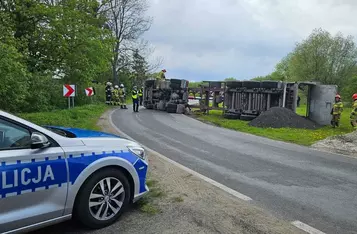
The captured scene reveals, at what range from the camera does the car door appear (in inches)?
122

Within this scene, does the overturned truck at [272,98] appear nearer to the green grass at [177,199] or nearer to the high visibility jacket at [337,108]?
the high visibility jacket at [337,108]

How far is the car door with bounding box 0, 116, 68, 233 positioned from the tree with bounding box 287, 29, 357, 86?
42396 mm

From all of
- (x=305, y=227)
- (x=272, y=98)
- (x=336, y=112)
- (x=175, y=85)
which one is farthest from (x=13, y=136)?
(x=175, y=85)

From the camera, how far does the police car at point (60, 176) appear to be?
3.16 meters

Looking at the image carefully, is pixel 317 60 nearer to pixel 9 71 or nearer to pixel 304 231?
pixel 9 71

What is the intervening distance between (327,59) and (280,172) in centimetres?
3958

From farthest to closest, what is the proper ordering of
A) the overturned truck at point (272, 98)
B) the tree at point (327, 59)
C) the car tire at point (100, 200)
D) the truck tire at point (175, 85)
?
1. the tree at point (327, 59)
2. the truck tire at point (175, 85)
3. the overturned truck at point (272, 98)
4. the car tire at point (100, 200)

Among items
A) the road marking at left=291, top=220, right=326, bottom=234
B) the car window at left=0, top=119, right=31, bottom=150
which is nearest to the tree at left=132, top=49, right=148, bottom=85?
the road marking at left=291, top=220, right=326, bottom=234

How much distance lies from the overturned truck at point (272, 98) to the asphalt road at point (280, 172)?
7.27 metres

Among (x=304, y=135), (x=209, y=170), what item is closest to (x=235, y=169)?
(x=209, y=170)

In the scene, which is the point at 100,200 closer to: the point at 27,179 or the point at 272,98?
the point at 27,179

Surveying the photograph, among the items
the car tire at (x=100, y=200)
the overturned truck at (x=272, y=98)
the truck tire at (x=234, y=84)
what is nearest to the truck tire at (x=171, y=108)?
the overturned truck at (x=272, y=98)

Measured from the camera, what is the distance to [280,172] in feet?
22.8

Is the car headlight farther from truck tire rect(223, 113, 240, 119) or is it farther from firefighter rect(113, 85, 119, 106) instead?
firefighter rect(113, 85, 119, 106)
